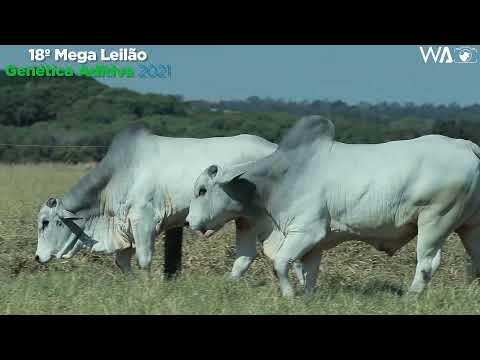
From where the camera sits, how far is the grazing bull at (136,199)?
29.6 feet

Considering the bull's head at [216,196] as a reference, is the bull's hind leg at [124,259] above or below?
below

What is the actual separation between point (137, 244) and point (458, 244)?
138 inches

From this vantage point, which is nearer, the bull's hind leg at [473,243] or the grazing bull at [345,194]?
the grazing bull at [345,194]

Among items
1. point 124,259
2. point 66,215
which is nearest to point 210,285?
point 124,259

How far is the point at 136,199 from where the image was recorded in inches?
357

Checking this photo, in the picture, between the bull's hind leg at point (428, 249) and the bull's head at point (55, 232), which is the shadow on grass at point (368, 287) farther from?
the bull's head at point (55, 232)

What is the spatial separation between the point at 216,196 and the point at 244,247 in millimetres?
922

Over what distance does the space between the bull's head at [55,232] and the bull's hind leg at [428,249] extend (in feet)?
10.2

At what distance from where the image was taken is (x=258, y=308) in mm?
7246

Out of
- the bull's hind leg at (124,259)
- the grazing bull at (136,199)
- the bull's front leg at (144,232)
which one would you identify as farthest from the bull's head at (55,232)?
the bull's front leg at (144,232)

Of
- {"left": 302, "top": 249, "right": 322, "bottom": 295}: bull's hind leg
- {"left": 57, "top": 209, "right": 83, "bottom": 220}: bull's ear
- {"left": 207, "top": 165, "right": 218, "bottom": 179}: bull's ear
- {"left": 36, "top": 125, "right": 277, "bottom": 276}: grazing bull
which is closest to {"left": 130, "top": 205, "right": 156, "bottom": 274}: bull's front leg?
{"left": 36, "top": 125, "right": 277, "bottom": 276}: grazing bull

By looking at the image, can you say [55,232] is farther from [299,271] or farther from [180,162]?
[299,271]

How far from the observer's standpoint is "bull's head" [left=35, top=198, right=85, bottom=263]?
9281 millimetres

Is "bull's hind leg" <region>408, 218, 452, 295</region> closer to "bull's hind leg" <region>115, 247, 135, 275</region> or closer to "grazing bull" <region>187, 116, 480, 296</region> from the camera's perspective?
"grazing bull" <region>187, 116, 480, 296</region>
